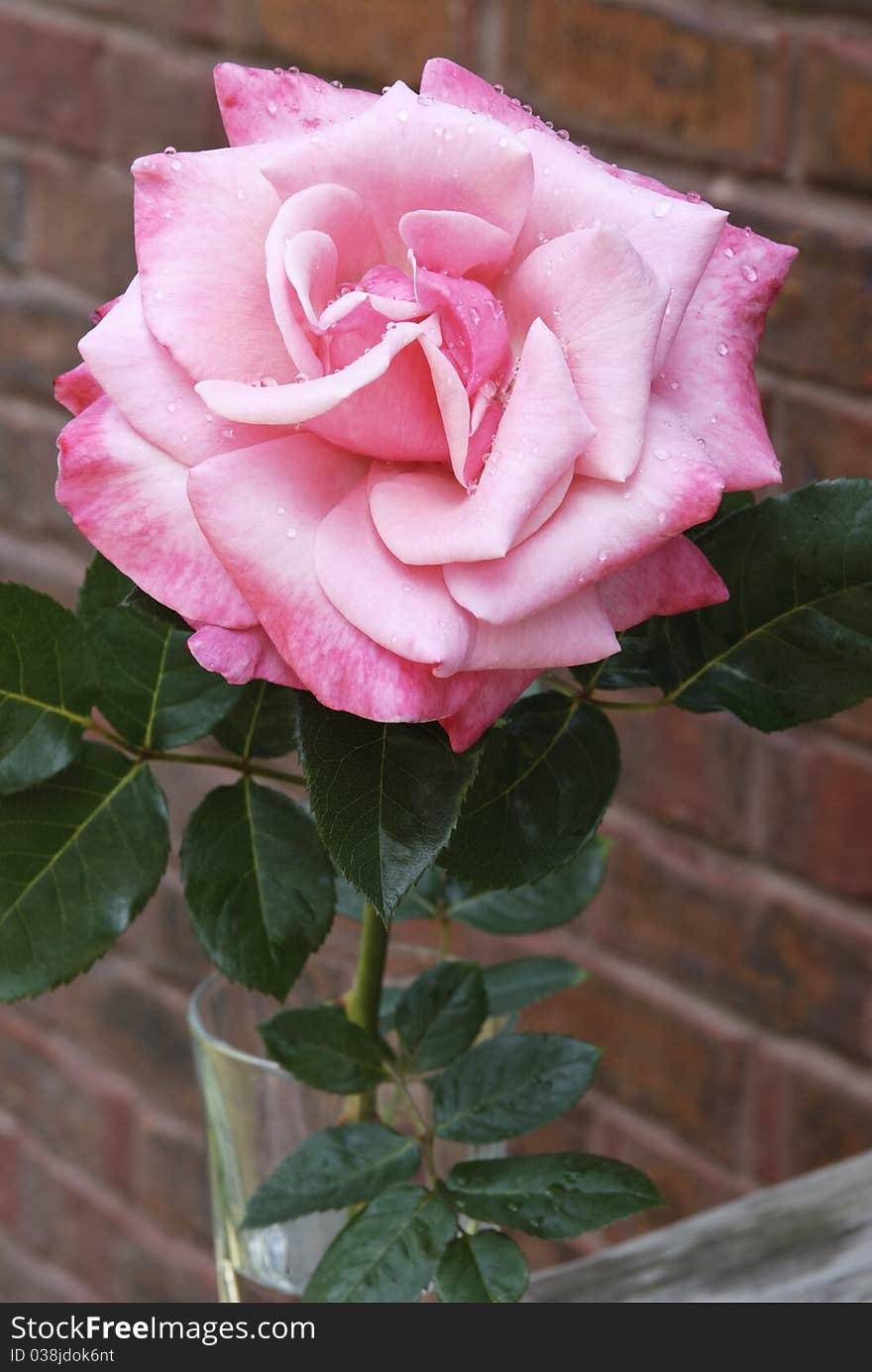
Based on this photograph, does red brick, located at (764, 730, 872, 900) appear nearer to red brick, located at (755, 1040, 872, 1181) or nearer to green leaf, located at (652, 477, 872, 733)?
red brick, located at (755, 1040, 872, 1181)

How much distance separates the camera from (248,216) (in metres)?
0.32

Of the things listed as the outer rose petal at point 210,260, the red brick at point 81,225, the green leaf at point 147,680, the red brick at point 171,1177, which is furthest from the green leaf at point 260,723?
the red brick at point 171,1177

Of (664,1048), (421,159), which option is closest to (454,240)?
(421,159)

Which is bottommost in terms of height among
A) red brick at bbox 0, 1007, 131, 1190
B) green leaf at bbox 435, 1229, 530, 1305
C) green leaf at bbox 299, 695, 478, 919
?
red brick at bbox 0, 1007, 131, 1190

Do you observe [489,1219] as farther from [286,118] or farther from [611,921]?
[611,921]

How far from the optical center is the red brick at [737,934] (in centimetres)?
76

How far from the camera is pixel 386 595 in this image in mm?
291

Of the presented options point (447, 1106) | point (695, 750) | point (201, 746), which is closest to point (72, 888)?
point (447, 1106)

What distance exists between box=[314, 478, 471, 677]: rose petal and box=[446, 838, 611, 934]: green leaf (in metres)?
0.20

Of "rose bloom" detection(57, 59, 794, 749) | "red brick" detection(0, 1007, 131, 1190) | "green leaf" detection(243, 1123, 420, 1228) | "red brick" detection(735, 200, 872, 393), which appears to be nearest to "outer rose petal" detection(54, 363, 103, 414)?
"rose bloom" detection(57, 59, 794, 749)

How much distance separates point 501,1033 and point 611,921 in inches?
15.5

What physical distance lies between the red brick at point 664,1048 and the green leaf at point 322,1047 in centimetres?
43

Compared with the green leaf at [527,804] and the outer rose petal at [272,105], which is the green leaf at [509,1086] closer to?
the green leaf at [527,804]

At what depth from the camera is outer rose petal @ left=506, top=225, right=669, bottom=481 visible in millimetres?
295
